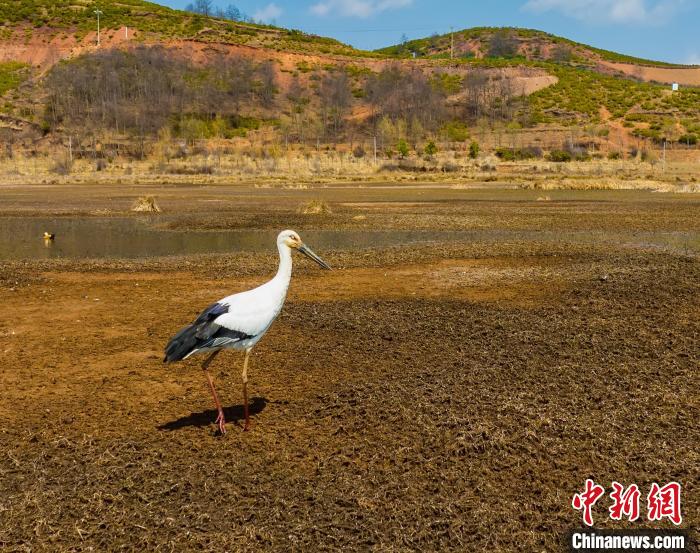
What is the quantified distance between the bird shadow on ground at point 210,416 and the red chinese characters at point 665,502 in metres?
3.95

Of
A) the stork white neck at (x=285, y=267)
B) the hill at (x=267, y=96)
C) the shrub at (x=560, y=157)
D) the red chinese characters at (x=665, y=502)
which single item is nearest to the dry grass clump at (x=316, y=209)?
the stork white neck at (x=285, y=267)

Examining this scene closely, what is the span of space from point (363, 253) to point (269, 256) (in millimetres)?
2839

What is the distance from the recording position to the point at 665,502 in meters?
5.08

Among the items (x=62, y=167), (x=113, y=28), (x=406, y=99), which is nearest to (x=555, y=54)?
(x=406, y=99)

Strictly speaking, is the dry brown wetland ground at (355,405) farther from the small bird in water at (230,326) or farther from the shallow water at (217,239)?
the shallow water at (217,239)

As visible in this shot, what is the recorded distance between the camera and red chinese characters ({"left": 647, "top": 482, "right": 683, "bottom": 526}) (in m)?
4.94

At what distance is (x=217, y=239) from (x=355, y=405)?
1797 cm

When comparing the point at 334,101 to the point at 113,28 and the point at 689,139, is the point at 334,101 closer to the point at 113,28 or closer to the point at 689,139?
the point at 113,28

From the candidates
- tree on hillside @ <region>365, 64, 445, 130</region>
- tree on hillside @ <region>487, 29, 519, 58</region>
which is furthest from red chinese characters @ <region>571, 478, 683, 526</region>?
tree on hillside @ <region>487, 29, 519, 58</region>

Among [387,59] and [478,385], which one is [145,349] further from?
[387,59]

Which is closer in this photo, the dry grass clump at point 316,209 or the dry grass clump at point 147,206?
the dry grass clump at point 316,209

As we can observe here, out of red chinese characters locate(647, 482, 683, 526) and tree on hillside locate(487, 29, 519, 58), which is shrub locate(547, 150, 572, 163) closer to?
red chinese characters locate(647, 482, 683, 526)

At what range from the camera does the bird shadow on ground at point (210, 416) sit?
268 inches

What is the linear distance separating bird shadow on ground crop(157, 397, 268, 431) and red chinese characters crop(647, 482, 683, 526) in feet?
13.0
